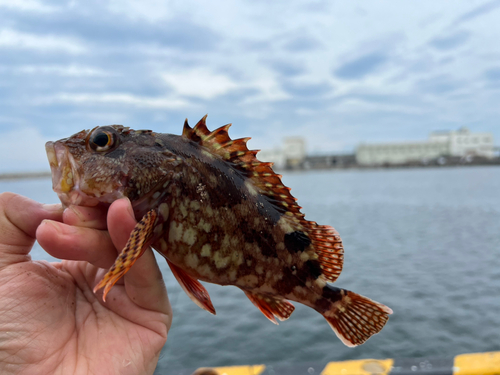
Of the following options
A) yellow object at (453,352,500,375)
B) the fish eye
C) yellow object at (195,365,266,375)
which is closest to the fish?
the fish eye

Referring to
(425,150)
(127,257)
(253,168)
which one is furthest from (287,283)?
(425,150)

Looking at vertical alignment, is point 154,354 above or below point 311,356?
above

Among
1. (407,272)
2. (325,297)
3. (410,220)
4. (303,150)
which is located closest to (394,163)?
(303,150)

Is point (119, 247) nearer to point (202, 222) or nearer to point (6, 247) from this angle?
point (202, 222)

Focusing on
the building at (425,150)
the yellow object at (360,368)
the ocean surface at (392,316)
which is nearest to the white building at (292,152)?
the building at (425,150)

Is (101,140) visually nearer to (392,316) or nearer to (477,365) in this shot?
(477,365)

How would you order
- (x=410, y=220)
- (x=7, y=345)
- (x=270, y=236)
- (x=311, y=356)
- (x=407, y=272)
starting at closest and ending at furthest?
(x=7, y=345), (x=270, y=236), (x=311, y=356), (x=407, y=272), (x=410, y=220)

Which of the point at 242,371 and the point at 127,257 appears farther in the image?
the point at 242,371
